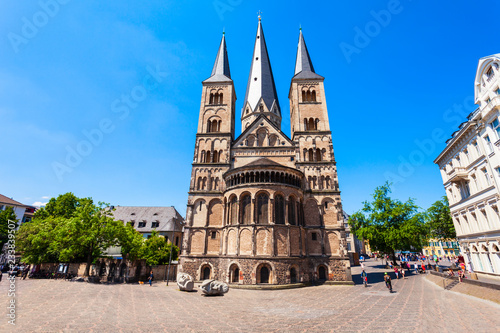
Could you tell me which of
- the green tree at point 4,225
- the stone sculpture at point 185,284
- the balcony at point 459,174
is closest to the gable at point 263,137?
the stone sculpture at point 185,284

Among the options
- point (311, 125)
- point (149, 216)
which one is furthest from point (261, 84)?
point (149, 216)

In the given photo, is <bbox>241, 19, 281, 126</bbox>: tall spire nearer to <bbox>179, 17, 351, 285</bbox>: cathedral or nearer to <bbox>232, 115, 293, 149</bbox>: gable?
<bbox>179, 17, 351, 285</bbox>: cathedral

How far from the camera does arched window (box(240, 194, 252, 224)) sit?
88.5 feet

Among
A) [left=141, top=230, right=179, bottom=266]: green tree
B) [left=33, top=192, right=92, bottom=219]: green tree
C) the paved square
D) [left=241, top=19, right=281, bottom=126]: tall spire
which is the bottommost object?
the paved square

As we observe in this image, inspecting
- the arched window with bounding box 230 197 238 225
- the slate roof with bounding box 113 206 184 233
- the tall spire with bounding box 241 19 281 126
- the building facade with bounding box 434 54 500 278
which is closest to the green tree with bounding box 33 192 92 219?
the slate roof with bounding box 113 206 184 233

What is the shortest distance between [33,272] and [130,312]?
26.6 meters

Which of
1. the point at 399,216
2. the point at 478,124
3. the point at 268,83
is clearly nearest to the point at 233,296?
the point at 478,124

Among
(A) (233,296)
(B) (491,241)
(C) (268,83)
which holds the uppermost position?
(C) (268,83)

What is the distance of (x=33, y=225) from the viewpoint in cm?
3125

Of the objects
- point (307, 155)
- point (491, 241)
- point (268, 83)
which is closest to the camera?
point (491, 241)

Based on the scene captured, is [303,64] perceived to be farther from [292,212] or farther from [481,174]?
[481,174]

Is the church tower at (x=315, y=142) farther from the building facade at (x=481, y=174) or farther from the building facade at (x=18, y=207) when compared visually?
the building facade at (x=18, y=207)

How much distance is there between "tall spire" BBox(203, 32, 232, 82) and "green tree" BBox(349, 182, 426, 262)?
106ft

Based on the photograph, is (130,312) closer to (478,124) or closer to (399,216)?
(478,124)
